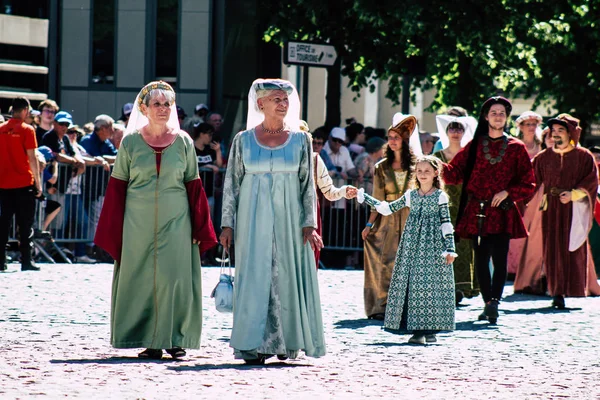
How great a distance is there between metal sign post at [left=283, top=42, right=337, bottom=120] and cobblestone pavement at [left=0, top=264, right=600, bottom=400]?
533 centimetres

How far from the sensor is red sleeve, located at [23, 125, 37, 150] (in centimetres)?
1655

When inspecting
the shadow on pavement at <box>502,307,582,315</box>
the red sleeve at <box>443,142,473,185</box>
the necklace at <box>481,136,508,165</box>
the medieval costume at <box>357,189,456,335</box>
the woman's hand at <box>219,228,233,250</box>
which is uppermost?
the necklace at <box>481,136,508,165</box>

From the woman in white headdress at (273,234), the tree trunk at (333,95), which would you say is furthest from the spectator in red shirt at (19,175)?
the tree trunk at (333,95)

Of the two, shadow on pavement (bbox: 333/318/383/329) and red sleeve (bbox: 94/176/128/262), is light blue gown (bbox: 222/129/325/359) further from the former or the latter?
shadow on pavement (bbox: 333/318/383/329)

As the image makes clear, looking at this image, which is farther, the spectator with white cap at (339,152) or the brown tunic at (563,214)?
the spectator with white cap at (339,152)

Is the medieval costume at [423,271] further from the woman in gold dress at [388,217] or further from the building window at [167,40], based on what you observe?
the building window at [167,40]

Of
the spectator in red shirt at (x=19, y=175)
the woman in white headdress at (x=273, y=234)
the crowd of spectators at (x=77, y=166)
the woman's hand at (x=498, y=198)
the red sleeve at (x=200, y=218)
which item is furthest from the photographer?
the crowd of spectators at (x=77, y=166)

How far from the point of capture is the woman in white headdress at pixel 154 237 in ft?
32.0

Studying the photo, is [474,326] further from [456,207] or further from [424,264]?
[456,207]

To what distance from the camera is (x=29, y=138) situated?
54.4 ft

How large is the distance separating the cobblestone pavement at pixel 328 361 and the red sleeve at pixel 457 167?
1.27 metres

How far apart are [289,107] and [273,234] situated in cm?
91

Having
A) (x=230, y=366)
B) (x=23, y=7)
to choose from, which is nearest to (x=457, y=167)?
(x=230, y=366)

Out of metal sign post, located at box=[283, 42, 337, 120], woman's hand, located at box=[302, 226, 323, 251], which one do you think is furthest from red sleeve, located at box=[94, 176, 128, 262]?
metal sign post, located at box=[283, 42, 337, 120]
